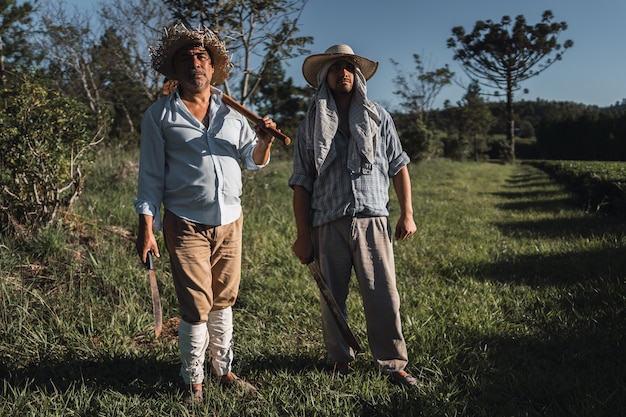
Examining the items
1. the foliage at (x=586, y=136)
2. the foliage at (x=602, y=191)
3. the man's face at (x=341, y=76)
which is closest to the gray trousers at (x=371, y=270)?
the man's face at (x=341, y=76)

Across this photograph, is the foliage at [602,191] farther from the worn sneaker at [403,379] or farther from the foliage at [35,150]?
the foliage at [35,150]

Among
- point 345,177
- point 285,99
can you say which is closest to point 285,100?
point 285,99

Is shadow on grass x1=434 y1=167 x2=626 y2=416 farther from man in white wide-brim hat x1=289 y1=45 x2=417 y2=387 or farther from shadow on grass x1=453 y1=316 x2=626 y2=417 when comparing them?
man in white wide-brim hat x1=289 y1=45 x2=417 y2=387

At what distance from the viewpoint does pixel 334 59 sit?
100 inches

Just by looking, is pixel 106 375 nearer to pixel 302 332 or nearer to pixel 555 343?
pixel 302 332

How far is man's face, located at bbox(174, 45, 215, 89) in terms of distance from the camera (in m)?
2.37

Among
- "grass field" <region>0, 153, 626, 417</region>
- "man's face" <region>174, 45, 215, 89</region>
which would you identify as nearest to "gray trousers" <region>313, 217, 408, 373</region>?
"grass field" <region>0, 153, 626, 417</region>

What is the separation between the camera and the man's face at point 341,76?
99.5 inches

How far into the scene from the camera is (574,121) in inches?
1955

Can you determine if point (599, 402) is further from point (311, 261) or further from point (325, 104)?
point (325, 104)

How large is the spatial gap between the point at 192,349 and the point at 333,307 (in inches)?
29.2

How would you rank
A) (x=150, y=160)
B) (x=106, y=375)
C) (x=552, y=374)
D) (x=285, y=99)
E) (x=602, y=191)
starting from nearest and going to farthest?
(x=150, y=160)
(x=552, y=374)
(x=106, y=375)
(x=602, y=191)
(x=285, y=99)

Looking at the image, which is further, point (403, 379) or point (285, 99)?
point (285, 99)

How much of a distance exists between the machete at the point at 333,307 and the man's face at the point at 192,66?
1079 millimetres
